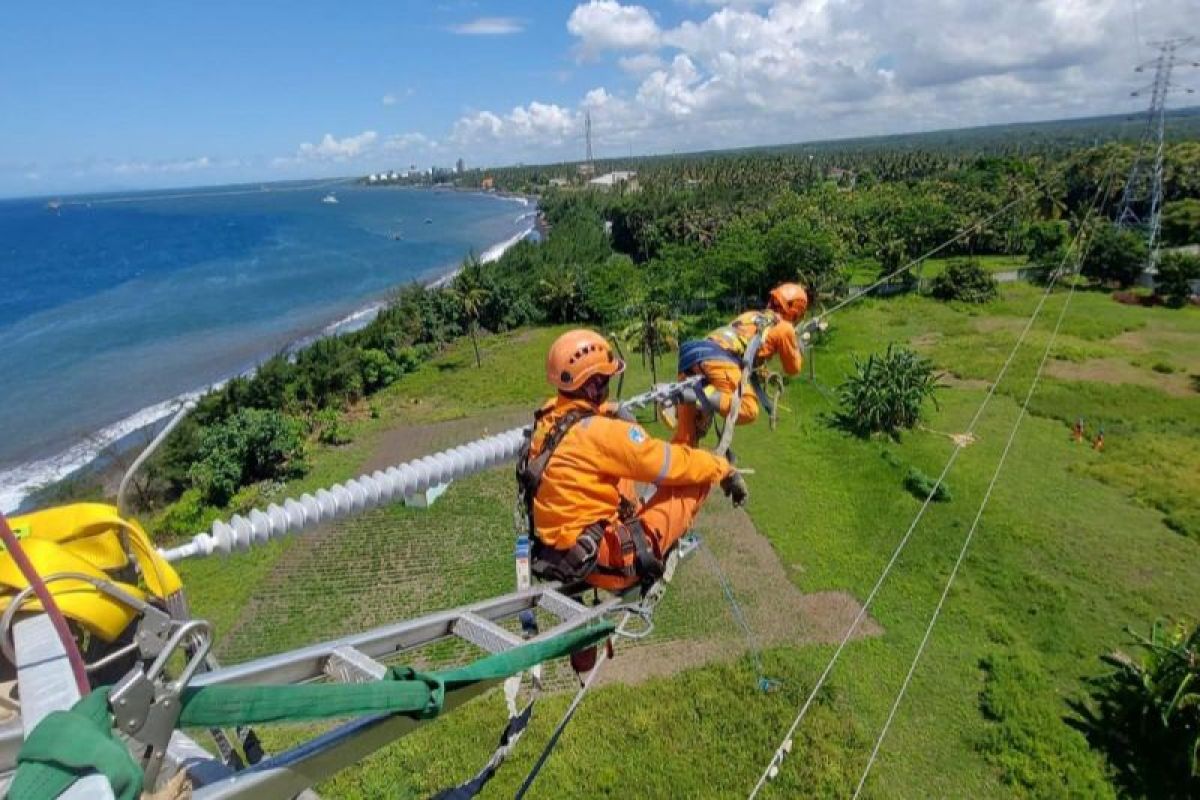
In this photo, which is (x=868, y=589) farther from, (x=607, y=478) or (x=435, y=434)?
(x=435, y=434)

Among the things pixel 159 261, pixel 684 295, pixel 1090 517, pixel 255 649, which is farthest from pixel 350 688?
pixel 159 261

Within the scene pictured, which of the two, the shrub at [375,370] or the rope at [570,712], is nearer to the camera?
the rope at [570,712]

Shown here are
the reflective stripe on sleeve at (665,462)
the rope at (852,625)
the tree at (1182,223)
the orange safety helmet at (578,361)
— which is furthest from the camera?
the tree at (1182,223)

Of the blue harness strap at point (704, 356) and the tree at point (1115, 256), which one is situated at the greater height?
the blue harness strap at point (704, 356)

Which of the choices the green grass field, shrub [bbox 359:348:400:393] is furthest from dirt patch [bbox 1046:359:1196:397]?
shrub [bbox 359:348:400:393]

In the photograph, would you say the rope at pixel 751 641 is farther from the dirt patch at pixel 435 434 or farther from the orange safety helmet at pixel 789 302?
the dirt patch at pixel 435 434

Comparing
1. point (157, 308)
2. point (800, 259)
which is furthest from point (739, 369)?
point (157, 308)

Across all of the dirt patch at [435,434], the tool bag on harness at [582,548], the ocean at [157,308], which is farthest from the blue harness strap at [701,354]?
the dirt patch at [435,434]
